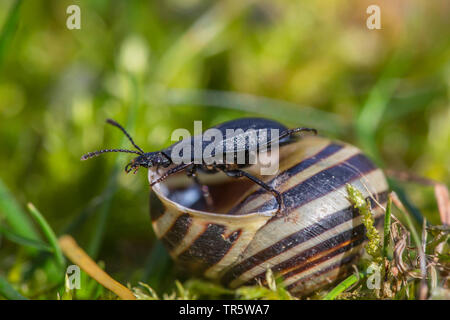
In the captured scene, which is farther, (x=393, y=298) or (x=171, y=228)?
(x=171, y=228)

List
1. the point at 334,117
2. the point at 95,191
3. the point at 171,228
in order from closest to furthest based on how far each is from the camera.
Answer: the point at 171,228, the point at 95,191, the point at 334,117

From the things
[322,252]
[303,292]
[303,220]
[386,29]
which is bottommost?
[303,292]

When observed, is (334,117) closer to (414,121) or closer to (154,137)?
(414,121)

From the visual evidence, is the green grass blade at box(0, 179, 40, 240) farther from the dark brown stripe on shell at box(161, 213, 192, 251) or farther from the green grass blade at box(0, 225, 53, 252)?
the dark brown stripe on shell at box(161, 213, 192, 251)

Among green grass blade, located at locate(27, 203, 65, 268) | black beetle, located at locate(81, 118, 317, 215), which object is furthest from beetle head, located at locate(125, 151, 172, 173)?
green grass blade, located at locate(27, 203, 65, 268)

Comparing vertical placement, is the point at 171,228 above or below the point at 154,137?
below

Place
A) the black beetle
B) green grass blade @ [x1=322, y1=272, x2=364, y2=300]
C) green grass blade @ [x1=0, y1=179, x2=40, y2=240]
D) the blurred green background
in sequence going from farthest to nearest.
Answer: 1. the blurred green background
2. green grass blade @ [x1=0, y1=179, x2=40, y2=240]
3. the black beetle
4. green grass blade @ [x1=322, y1=272, x2=364, y2=300]

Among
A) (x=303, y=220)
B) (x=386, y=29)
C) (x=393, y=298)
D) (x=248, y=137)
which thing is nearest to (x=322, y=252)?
(x=303, y=220)

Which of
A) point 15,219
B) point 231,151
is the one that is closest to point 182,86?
point 15,219
